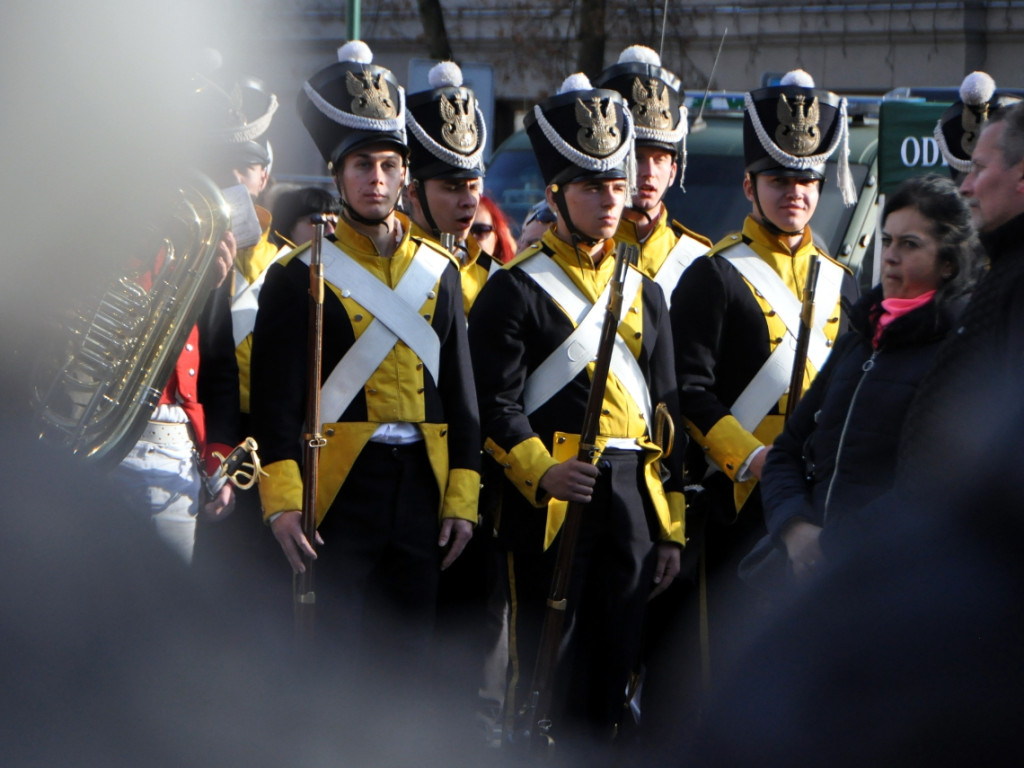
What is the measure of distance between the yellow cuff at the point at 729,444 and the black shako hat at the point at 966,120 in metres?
2.08

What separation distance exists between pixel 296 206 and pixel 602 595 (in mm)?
2560

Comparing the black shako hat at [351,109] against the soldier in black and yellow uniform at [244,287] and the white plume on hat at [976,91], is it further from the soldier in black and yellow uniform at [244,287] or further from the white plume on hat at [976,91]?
the white plume on hat at [976,91]

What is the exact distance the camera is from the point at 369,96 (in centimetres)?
383

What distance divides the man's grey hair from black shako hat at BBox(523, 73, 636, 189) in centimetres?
171

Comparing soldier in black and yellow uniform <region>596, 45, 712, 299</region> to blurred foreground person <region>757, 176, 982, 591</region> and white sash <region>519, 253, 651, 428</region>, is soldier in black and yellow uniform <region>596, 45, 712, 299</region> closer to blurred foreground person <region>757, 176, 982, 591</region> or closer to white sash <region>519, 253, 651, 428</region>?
white sash <region>519, 253, 651, 428</region>

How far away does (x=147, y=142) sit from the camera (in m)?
1.27

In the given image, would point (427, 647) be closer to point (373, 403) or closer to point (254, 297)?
point (373, 403)

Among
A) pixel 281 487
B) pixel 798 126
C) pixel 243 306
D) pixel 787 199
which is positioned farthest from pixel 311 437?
pixel 798 126

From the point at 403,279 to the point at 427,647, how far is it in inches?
37.1

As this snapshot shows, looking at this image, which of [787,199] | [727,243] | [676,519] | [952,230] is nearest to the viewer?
[952,230]

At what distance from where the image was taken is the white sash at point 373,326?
3.64 m

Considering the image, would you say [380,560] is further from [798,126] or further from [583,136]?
[798,126]

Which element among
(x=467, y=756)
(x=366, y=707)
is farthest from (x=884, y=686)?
(x=467, y=756)

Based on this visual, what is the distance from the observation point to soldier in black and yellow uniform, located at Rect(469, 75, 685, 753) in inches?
152
